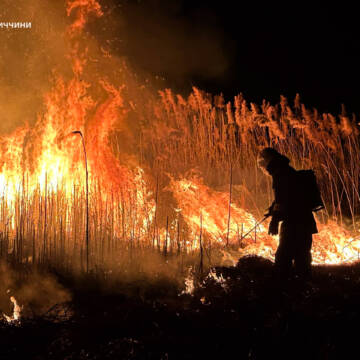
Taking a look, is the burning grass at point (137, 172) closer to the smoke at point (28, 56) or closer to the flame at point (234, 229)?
the flame at point (234, 229)

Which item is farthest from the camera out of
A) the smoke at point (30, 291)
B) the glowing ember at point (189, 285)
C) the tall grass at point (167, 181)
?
the tall grass at point (167, 181)

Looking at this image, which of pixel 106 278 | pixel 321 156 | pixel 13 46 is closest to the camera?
pixel 106 278

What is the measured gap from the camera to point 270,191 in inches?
324

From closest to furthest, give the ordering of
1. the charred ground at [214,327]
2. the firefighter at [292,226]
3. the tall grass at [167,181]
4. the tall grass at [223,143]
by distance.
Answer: the charred ground at [214,327]
the firefighter at [292,226]
the tall grass at [167,181]
the tall grass at [223,143]

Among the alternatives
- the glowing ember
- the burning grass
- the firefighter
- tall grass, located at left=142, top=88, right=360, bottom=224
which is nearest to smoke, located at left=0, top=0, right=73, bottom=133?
the burning grass

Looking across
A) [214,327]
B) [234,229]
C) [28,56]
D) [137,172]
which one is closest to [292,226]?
[214,327]

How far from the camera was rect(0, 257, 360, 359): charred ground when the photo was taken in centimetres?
279

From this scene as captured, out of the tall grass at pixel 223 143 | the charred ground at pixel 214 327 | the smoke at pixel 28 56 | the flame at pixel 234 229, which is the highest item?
the smoke at pixel 28 56

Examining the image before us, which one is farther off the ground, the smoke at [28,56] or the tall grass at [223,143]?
the smoke at [28,56]

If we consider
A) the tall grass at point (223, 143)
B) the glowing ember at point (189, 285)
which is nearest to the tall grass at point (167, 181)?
the tall grass at point (223, 143)

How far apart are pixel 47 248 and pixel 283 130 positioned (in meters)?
5.62

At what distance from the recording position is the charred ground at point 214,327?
279cm

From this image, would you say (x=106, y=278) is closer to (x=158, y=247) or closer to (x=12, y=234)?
(x=158, y=247)

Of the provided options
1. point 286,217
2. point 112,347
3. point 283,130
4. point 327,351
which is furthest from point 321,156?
point 112,347
